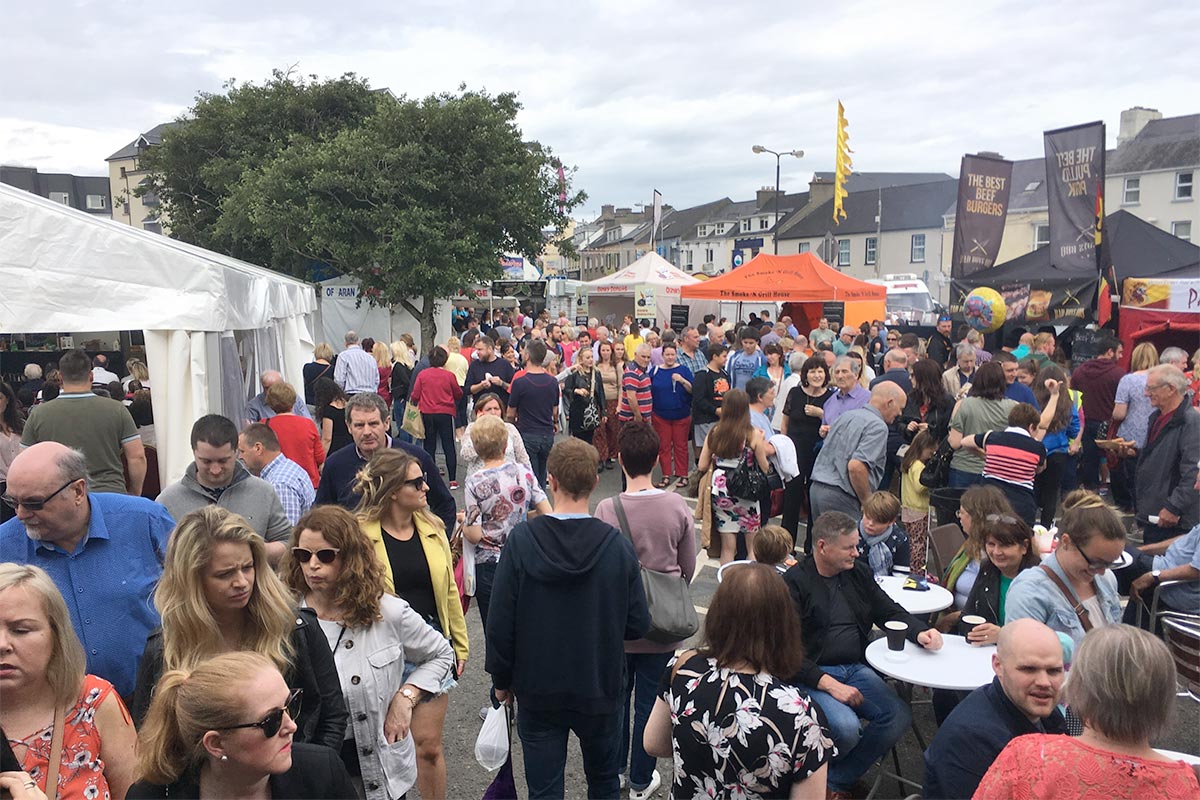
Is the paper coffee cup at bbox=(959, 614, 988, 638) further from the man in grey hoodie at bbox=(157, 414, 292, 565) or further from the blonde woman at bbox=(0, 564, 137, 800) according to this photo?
the blonde woman at bbox=(0, 564, 137, 800)

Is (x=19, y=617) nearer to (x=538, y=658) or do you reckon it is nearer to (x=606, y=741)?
(x=538, y=658)

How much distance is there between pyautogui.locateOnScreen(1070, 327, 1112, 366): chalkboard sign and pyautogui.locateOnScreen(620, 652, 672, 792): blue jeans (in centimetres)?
1131

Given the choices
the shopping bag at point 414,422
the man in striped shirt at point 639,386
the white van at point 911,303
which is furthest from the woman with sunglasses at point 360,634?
the white van at point 911,303

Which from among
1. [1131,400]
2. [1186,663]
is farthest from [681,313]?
[1186,663]

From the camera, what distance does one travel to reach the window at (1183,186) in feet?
109

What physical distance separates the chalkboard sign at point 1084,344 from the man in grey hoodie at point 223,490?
12380 millimetres

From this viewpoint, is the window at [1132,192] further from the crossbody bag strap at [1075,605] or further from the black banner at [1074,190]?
the crossbody bag strap at [1075,605]

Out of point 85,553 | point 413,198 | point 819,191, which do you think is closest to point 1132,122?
point 819,191

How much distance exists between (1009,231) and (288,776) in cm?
4472

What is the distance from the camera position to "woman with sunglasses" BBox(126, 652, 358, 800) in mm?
1589

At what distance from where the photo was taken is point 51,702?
1916 mm

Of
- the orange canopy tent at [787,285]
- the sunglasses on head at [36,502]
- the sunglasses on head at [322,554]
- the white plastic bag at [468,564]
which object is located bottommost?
the white plastic bag at [468,564]

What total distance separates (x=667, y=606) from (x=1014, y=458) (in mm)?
3065

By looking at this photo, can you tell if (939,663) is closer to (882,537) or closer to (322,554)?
(882,537)
